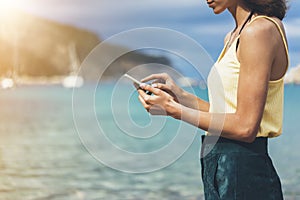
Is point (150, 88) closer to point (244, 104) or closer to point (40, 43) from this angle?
point (244, 104)

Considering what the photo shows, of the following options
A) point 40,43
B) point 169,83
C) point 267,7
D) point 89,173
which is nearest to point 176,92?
point 169,83

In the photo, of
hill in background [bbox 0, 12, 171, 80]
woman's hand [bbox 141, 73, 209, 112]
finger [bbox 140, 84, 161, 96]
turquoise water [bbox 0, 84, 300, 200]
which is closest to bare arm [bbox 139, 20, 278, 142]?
finger [bbox 140, 84, 161, 96]

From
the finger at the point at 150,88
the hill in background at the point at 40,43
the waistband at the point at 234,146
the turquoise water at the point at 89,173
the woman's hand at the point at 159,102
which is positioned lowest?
the turquoise water at the point at 89,173

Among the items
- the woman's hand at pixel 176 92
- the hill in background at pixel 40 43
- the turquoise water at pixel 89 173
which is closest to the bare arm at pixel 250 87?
the woman's hand at pixel 176 92

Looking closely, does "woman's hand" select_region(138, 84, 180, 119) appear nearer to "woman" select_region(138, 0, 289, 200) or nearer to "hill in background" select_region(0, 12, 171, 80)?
"woman" select_region(138, 0, 289, 200)

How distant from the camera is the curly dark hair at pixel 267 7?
1.69 m

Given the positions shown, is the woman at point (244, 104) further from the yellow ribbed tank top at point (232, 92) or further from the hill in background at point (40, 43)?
the hill in background at point (40, 43)

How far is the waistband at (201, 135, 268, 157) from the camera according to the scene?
5.50 feet

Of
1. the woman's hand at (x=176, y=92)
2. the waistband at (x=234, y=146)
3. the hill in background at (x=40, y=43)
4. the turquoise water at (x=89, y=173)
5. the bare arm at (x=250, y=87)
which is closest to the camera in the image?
the bare arm at (x=250, y=87)

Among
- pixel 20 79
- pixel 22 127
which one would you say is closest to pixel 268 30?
pixel 22 127

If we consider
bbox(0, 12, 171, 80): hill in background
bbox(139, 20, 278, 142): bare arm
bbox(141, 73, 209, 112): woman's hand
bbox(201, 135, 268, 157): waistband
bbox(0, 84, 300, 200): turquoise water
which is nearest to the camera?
bbox(139, 20, 278, 142): bare arm

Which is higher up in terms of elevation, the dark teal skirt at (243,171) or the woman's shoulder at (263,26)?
the woman's shoulder at (263,26)

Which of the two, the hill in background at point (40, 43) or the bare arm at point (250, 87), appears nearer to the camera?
the bare arm at point (250, 87)

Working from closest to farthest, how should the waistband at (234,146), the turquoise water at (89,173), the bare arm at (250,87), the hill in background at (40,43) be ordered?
1. the bare arm at (250,87)
2. the waistband at (234,146)
3. the turquoise water at (89,173)
4. the hill in background at (40,43)
